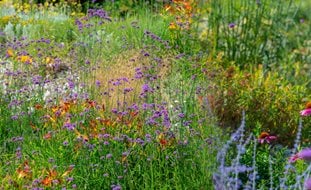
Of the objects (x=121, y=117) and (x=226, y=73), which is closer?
(x=121, y=117)

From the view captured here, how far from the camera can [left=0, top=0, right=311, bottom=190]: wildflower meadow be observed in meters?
4.07

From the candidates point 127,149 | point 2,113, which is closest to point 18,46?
point 2,113

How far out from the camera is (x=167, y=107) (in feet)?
16.6

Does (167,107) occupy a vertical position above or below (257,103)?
above

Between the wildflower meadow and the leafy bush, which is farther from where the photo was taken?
the leafy bush

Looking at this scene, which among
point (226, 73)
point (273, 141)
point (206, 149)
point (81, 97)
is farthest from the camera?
point (226, 73)

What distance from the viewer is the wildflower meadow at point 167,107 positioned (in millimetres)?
4074

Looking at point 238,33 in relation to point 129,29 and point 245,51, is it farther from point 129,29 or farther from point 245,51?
point 129,29

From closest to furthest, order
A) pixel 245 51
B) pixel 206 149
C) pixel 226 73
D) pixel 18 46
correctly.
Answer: pixel 206 149 → pixel 226 73 → pixel 18 46 → pixel 245 51

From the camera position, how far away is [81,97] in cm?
509

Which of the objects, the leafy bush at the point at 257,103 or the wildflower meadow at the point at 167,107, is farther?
the leafy bush at the point at 257,103

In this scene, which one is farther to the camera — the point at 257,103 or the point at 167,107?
the point at 257,103

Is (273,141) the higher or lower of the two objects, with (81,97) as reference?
lower

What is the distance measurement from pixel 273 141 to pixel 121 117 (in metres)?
1.49
